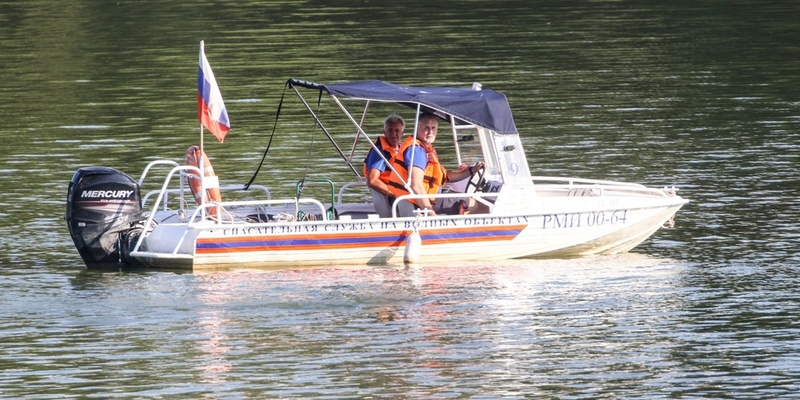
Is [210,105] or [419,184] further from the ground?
[210,105]

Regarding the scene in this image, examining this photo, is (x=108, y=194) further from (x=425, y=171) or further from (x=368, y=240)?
(x=425, y=171)

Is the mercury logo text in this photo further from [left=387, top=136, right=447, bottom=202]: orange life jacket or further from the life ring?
[left=387, top=136, right=447, bottom=202]: orange life jacket

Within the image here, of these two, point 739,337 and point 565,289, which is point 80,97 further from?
point 739,337

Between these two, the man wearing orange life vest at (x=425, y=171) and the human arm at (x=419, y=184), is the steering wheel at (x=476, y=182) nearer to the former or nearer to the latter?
the man wearing orange life vest at (x=425, y=171)

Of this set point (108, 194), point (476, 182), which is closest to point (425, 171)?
point (476, 182)

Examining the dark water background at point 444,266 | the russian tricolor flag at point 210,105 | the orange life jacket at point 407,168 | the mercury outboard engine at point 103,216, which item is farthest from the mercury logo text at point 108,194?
the orange life jacket at point 407,168

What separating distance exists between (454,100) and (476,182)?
1.16m

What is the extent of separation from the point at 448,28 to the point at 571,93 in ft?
41.0

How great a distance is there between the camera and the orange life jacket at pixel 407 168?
17.5 metres

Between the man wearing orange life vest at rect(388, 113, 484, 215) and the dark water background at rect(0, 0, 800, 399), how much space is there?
103 cm

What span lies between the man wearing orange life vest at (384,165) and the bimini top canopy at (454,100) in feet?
Answer: 1.08

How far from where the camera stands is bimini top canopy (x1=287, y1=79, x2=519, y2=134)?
17203 millimetres

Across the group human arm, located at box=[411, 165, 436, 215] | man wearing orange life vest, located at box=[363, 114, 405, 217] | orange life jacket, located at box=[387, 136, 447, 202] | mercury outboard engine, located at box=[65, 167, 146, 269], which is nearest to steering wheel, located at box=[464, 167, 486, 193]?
orange life jacket, located at box=[387, 136, 447, 202]

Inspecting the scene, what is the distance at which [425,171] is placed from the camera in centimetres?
1769
